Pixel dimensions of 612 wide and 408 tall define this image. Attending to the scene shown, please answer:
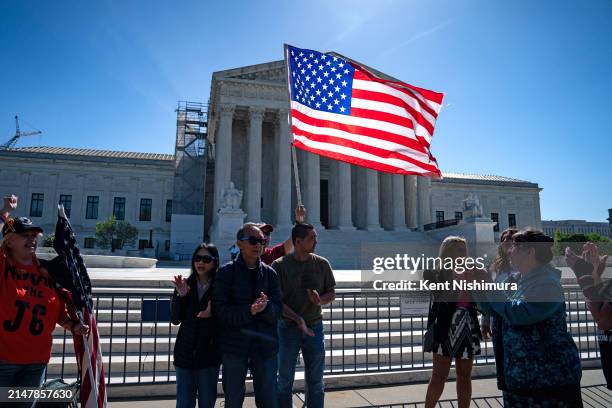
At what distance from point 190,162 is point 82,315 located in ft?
141

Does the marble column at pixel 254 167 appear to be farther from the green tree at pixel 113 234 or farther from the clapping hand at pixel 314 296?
the clapping hand at pixel 314 296

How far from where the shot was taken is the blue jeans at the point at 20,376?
3203mm

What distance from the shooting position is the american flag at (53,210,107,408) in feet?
11.3

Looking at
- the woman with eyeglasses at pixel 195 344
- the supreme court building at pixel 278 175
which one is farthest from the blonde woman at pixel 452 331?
the supreme court building at pixel 278 175

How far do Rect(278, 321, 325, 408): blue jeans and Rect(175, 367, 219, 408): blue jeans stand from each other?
0.79 m

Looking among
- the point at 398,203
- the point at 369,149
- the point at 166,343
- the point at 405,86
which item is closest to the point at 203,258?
the point at 166,343

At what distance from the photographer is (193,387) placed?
12.3 feet

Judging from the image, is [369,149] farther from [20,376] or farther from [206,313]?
[20,376]

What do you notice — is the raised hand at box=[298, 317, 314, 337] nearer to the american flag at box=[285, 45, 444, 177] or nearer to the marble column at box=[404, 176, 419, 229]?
the american flag at box=[285, 45, 444, 177]

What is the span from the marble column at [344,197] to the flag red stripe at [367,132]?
89.3 feet

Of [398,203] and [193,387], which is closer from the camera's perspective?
[193,387]

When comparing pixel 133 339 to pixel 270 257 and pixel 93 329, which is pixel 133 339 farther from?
pixel 93 329

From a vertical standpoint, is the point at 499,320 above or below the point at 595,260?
below

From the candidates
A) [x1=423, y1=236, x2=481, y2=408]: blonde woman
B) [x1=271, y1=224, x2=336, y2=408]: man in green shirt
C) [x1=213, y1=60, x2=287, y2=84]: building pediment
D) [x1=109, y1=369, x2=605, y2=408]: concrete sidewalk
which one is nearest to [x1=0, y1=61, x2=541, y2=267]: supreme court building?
[x1=213, y1=60, x2=287, y2=84]: building pediment
